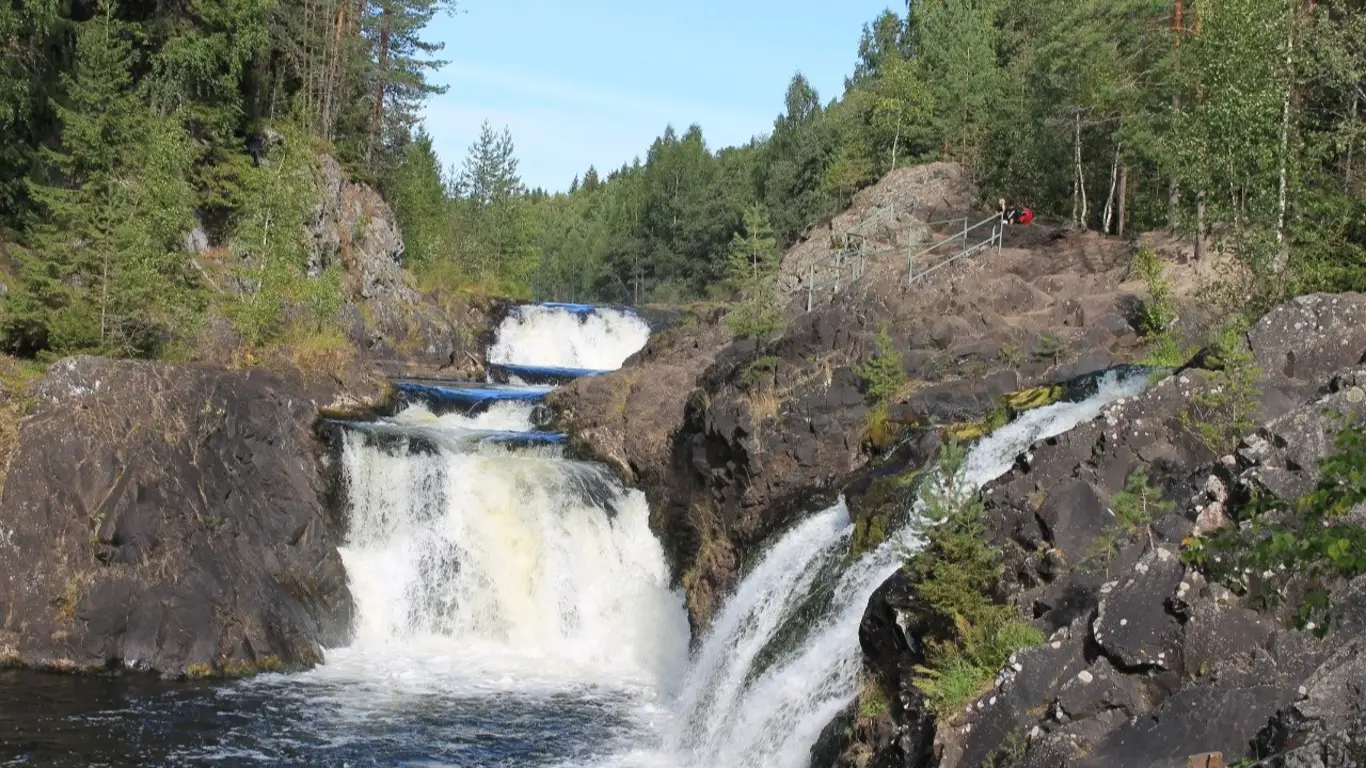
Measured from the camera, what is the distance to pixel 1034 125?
40.5 meters

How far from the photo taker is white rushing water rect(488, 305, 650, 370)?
4103 cm

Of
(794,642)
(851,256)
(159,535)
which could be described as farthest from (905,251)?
(159,535)

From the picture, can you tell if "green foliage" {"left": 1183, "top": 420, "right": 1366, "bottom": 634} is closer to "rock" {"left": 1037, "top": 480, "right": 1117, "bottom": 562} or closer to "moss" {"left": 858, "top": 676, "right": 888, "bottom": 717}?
"rock" {"left": 1037, "top": 480, "right": 1117, "bottom": 562}

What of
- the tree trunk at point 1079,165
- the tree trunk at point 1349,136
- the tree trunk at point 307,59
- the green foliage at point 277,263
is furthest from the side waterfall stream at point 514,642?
the tree trunk at point 1079,165

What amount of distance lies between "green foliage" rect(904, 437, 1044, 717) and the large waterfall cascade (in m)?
1.67

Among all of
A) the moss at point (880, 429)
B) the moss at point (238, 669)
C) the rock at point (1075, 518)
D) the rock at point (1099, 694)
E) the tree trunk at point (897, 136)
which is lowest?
the moss at point (238, 669)

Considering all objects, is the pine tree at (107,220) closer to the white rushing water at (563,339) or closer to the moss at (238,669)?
the moss at (238,669)

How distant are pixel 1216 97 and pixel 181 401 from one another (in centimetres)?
1995

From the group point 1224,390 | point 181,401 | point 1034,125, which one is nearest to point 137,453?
point 181,401

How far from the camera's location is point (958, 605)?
1100 cm

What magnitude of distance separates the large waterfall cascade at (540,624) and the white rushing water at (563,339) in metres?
12.5

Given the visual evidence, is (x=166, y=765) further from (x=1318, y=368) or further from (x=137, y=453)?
(x=1318, y=368)

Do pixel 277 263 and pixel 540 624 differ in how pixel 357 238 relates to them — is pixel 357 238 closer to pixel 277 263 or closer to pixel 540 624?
pixel 277 263

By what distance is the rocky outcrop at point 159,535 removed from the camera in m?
18.1
